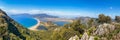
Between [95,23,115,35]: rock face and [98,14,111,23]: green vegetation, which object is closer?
[95,23,115,35]: rock face

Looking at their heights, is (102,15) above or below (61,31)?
above

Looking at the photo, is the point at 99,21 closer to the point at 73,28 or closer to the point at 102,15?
the point at 102,15

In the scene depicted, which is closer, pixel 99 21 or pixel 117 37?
pixel 117 37

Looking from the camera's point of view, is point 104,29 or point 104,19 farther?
point 104,19

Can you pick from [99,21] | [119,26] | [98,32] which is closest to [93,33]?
[98,32]

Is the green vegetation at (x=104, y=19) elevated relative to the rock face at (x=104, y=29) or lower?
elevated

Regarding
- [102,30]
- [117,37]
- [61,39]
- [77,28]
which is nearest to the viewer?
[117,37]

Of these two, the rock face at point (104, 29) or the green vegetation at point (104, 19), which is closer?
the rock face at point (104, 29)

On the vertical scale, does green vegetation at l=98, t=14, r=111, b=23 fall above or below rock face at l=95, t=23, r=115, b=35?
above

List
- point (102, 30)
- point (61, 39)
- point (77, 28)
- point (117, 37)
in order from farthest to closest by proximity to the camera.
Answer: point (77, 28) → point (61, 39) → point (102, 30) → point (117, 37)

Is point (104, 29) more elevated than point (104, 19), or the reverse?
point (104, 19)

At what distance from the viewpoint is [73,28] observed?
156 metres

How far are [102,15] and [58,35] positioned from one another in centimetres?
2771

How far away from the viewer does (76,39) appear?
381 feet
